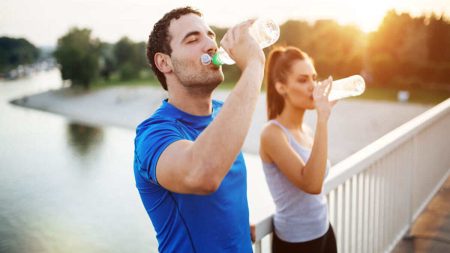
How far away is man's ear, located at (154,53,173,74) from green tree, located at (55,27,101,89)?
1476 inches

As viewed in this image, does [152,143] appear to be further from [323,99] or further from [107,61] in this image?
[107,61]

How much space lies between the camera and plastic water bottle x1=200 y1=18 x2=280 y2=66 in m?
1.00

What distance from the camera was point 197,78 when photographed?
1.00 metres

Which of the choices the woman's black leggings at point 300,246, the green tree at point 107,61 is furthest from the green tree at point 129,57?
the woman's black leggings at point 300,246

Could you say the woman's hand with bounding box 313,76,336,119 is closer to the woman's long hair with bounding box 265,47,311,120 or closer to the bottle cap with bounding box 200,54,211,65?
the woman's long hair with bounding box 265,47,311,120

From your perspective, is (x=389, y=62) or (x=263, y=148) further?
(x=389, y=62)

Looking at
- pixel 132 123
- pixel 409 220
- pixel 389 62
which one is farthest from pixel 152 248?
pixel 389 62

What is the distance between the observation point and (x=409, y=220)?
2758 millimetres

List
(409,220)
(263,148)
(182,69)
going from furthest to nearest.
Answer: (409,220) → (263,148) → (182,69)

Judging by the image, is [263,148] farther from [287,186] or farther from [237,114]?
[237,114]

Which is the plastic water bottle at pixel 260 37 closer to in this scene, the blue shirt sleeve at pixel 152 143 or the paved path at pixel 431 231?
the blue shirt sleeve at pixel 152 143

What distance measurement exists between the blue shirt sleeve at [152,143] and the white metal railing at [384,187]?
0.54 meters

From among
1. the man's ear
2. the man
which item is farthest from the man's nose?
the man's ear

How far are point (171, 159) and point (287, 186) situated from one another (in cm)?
73
